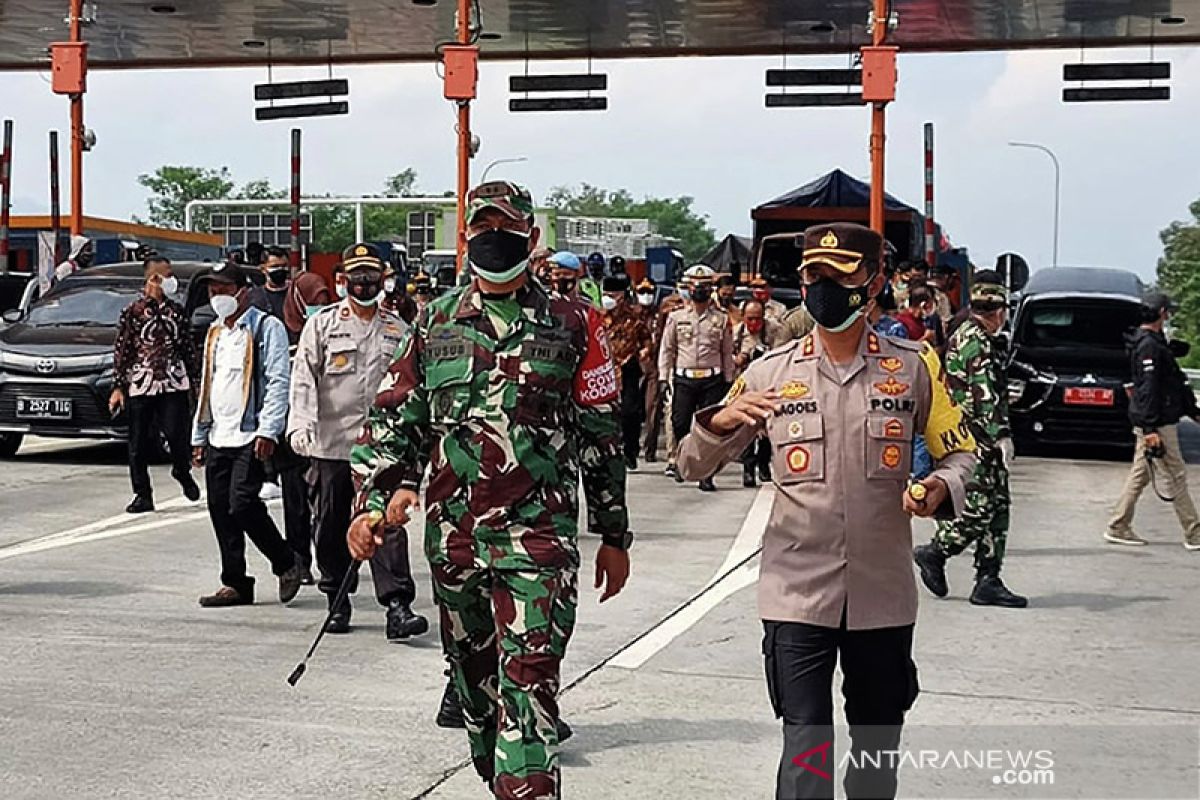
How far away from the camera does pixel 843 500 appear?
493 cm

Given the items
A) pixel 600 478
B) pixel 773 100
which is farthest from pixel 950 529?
pixel 773 100

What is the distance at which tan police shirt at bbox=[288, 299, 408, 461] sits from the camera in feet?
29.6

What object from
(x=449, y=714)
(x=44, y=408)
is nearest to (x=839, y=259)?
(x=449, y=714)

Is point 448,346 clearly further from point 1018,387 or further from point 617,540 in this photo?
point 1018,387

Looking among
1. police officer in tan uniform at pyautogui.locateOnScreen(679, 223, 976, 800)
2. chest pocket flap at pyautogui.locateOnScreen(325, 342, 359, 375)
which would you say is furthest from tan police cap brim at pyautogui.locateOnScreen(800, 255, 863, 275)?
chest pocket flap at pyautogui.locateOnScreen(325, 342, 359, 375)

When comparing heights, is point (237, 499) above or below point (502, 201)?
below

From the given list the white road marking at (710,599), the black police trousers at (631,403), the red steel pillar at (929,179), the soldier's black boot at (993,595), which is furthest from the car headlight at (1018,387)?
the soldier's black boot at (993,595)

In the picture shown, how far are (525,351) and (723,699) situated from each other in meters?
3.07

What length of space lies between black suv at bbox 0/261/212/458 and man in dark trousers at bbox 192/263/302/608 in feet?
24.9

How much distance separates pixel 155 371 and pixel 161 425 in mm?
501

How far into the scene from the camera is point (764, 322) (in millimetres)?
18016

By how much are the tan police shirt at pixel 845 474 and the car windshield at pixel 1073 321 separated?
17730 mm

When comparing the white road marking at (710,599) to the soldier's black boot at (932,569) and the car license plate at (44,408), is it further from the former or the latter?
the car license plate at (44,408)

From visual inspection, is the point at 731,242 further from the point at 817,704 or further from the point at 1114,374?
the point at 817,704
